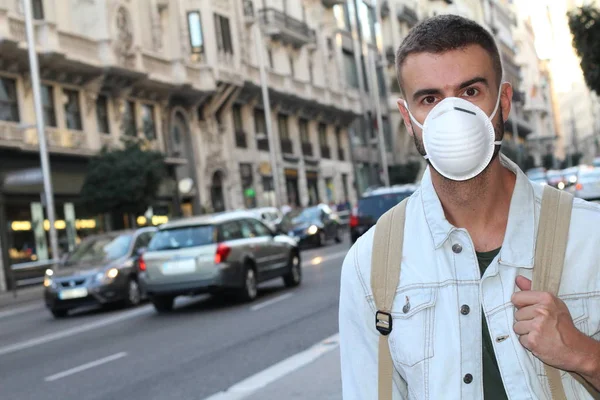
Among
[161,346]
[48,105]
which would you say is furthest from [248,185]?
[161,346]

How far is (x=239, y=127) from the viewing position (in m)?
47.5

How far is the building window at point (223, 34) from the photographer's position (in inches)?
1741

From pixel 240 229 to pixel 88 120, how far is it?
18.1m

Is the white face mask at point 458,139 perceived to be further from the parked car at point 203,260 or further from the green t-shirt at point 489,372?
the parked car at point 203,260

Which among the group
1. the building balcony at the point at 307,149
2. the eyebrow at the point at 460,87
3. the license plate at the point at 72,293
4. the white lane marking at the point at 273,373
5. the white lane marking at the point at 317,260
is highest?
the building balcony at the point at 307,149

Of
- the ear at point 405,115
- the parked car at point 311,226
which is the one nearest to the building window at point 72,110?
the parked car at point 311,226

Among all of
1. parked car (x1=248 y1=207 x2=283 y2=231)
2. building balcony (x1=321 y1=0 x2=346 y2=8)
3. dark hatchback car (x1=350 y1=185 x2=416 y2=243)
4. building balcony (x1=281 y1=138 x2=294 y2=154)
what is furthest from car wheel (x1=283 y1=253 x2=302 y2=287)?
building balcony (x1=321 y1=0 x2=346 y2=8)

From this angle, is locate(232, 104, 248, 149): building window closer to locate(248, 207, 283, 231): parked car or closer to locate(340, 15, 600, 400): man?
locate(248, 207, 283, 231): parked car

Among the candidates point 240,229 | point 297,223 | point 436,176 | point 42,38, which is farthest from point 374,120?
point 436,176

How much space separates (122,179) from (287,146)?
71.2ft

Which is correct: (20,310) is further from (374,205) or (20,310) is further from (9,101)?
(9,101)

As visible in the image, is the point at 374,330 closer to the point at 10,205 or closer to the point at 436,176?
the point at 436,176

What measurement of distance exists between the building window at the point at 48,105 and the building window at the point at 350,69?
33083 mm

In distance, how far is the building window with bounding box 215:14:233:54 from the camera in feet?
145
